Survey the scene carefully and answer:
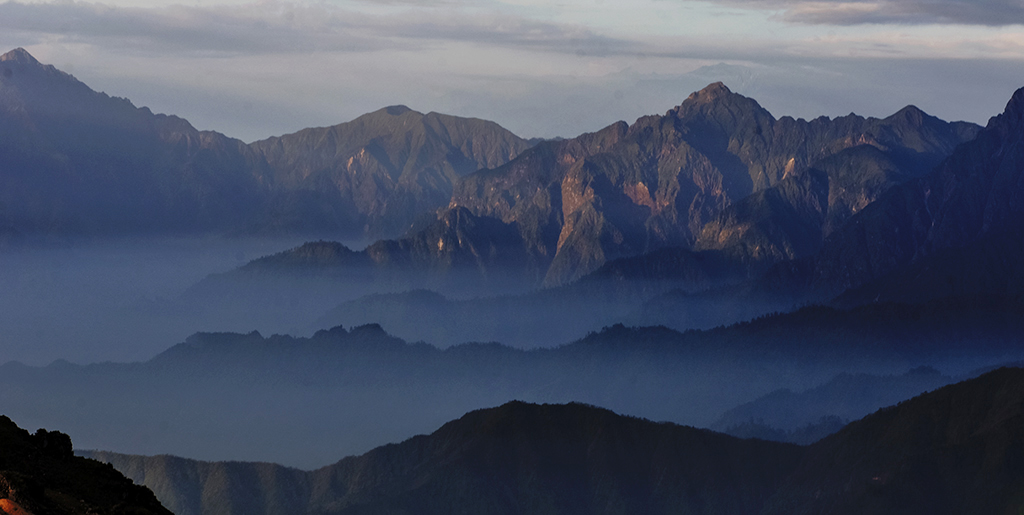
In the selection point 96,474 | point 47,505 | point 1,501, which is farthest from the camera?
point 96,474

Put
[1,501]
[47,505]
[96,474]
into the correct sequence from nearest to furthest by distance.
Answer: [1,501] → [47,505] → [96,474]

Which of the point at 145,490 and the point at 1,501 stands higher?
the point at 1,501

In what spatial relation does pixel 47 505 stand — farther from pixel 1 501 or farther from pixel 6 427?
pixel 6 427

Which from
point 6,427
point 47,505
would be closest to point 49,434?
point 6,427

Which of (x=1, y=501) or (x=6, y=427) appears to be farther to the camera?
(x=6, y=427)

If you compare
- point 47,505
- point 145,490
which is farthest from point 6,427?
point 47,505

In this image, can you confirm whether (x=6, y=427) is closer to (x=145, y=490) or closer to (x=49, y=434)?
(x=49, y=434)
